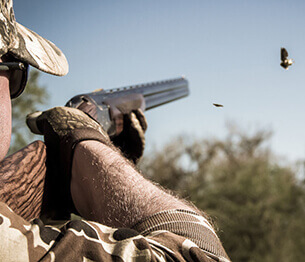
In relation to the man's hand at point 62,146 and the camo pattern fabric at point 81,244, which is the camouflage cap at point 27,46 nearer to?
the man's hand at point 62,146

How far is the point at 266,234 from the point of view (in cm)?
2244

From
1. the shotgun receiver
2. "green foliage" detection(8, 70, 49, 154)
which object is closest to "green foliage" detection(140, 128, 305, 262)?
"green foliage" detection(8, 70, 49, 154)

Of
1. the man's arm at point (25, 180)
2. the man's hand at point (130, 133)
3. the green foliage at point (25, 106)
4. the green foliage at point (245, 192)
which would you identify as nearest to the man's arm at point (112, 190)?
the man's arm at point (25, 180)

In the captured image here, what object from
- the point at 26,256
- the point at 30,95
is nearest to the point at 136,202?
Answer: the point at 26,256

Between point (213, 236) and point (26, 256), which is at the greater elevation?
point (26, 256)

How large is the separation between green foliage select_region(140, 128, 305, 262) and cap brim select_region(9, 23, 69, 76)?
69.1ft

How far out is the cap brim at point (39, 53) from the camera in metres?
1.43

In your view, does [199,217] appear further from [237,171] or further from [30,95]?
[237,171]

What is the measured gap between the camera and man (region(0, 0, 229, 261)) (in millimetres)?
1015

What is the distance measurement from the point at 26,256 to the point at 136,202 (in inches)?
19.1

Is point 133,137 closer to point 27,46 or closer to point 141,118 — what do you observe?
point 141,118

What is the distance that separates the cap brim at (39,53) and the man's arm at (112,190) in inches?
15.0

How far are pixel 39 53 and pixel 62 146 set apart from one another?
0.44 metres

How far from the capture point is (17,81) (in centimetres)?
151
